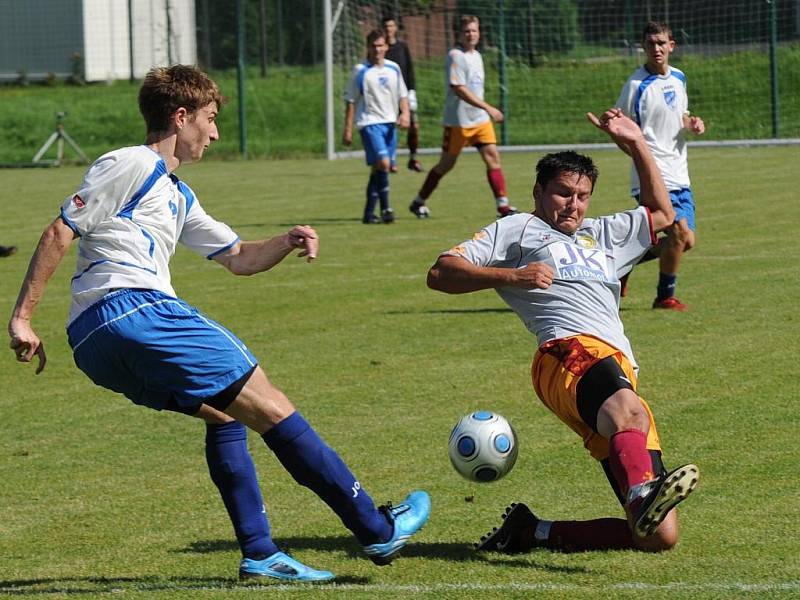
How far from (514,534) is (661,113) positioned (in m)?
6.32

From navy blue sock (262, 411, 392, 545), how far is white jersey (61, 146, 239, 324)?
2.10 ft

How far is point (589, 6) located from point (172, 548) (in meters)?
26.9

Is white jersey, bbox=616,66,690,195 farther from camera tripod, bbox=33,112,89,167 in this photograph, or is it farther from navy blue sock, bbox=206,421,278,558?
camera tripod, bbox=33,112,89,167

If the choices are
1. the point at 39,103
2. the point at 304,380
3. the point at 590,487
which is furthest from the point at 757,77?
the point at 590,487

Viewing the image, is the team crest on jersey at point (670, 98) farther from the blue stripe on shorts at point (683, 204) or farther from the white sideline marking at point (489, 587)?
the white sideline marking at point (489, 587)

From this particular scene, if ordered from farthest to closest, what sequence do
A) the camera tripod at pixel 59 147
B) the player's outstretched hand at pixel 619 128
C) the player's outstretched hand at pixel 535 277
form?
1. the camera tripod at pixel 59 147
2. the player's outstretched hand at pixel 619 128
3. the player's outstretched hand at pixel 535 277

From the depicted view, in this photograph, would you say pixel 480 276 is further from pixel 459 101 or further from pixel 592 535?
pixel 459 101

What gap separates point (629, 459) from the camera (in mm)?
4855

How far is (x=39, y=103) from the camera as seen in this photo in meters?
35.3

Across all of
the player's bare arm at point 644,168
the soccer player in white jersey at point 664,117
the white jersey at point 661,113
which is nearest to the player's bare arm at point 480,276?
the player's bare arm at point 644,168

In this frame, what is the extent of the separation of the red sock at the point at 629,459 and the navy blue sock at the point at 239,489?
1.22m

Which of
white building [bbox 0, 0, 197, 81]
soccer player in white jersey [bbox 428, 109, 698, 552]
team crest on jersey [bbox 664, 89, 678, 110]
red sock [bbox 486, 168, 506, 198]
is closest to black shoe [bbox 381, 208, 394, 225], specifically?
red sock [bbox 486, 168, 506, 198]

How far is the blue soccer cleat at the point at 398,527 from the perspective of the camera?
4922 millimetres

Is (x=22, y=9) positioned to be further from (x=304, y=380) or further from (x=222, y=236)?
(x=222, y=236)
